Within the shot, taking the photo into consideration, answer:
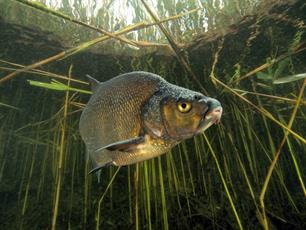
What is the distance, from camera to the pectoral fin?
1.25m

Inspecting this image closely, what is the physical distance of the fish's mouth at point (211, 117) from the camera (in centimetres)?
134

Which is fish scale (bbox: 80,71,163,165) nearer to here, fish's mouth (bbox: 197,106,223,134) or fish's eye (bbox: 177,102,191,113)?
fish's eye (bbox: 177,102,191,113)

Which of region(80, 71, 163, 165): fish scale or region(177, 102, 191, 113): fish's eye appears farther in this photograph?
region(80, 71, 163, 165): fish scale

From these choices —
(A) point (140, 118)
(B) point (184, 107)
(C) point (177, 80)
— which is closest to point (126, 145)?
(A) point (140, 118)

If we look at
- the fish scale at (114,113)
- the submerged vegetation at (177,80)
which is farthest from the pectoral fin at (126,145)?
the submerged vegetation at (177,80)

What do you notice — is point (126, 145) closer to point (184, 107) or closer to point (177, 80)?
point (184, 107)

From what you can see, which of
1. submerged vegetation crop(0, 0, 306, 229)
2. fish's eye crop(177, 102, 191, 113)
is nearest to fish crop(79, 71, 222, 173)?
fish's eye crop(177, 102, 191, 113)

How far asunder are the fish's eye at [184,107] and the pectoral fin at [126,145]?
0.27 metres

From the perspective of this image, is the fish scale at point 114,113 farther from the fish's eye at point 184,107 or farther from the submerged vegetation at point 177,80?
the submerged vegetation at point 177,80

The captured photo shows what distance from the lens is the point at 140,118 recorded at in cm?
153

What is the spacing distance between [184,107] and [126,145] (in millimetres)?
389

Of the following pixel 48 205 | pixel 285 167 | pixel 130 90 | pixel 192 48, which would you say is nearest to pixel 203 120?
pixel 130 90

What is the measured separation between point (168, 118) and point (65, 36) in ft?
12.8

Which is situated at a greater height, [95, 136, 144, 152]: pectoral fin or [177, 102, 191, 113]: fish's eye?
[177, 102, 191, 113]: fish's eye
